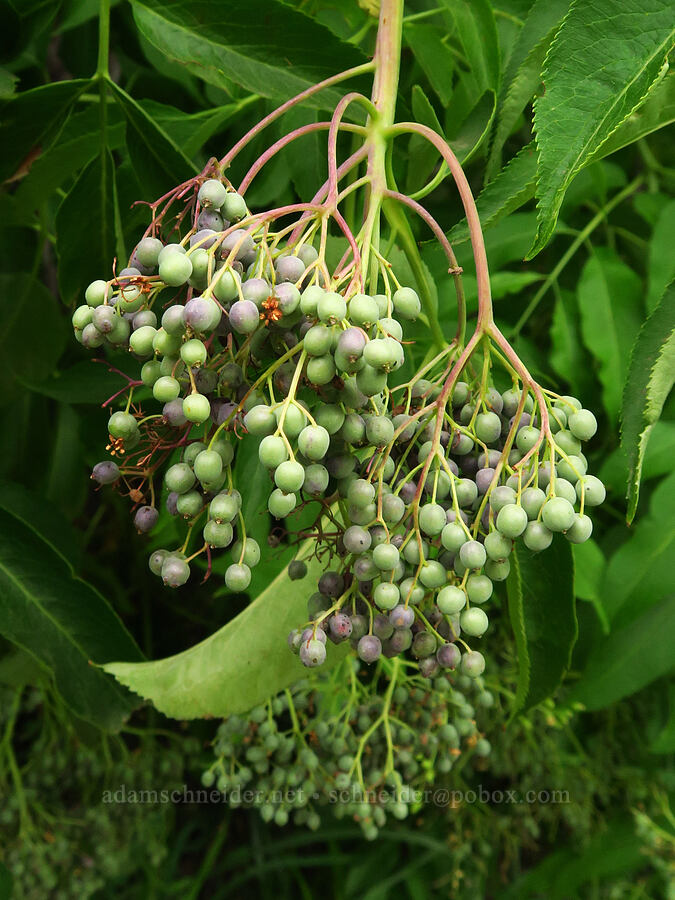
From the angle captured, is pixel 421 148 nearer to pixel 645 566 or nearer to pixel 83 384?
pixel 83 384

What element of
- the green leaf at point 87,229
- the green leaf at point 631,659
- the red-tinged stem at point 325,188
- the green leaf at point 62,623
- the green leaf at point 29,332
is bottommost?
the green leaf at point 631,659

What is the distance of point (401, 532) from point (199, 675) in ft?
1.02

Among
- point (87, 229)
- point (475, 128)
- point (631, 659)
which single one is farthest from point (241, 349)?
point (631, 659)

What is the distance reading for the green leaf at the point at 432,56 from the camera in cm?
102

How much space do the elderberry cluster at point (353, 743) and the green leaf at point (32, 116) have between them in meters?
0.77

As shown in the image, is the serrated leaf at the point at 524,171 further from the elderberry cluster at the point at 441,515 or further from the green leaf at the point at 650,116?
Result: the elderberry cluster at the point at 441,515

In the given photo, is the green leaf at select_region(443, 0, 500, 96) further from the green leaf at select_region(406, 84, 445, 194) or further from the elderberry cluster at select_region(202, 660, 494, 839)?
the elderberry cluster at select_region(202, 660, 494, 839)

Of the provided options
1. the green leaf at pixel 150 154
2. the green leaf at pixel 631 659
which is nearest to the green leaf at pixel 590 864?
the green leaf at pixel 631 659

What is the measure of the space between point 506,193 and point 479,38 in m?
0.33

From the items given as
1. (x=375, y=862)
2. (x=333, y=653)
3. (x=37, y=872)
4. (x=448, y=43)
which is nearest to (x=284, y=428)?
(x=333, y=653)

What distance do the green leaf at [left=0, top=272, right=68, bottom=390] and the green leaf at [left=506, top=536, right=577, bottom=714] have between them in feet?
2.61

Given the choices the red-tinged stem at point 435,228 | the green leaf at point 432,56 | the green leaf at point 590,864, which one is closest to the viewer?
the red-tinged stem at point 435,228

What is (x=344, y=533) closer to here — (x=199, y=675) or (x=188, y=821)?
(x=199, y=675)

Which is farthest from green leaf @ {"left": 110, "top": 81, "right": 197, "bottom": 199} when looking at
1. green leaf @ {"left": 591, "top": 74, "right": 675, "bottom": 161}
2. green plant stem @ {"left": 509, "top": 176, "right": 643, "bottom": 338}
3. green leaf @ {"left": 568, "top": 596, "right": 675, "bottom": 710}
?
green leaf @ {"left": 568, "top": 596, "right": 675, "bottom": 710}
